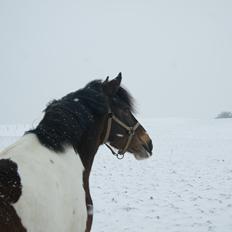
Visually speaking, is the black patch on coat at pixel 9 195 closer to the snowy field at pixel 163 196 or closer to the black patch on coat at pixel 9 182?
the black patch on coat at pixel 9 182

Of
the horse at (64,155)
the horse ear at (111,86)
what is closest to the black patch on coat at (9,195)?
the horse at (64,155)

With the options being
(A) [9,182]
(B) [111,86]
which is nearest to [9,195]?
(A) [9,182]

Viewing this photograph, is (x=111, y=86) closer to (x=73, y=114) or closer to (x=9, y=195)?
(x=73, y=114)

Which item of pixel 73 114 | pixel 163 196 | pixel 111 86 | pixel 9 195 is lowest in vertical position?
pixel 163 196

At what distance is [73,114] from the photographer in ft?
11.2

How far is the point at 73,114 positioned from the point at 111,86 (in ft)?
2.63

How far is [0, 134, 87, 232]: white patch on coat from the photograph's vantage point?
233cm

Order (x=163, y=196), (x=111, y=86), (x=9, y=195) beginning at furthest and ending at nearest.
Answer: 1. (x=163, y=196)
2. (x=111, y=86)
3. (x=9, y=195)

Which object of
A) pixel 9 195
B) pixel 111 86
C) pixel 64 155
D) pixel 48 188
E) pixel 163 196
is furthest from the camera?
pixel 163 196

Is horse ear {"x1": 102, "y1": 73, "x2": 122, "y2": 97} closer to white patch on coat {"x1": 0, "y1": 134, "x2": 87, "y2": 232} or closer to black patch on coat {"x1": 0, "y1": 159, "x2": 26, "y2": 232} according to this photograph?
white patch on coat {"x1": 0, "y1": 134, "x2": 87, "y2": 232}

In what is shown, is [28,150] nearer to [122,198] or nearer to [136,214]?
[136,214]

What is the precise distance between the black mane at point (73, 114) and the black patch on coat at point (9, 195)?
1.96 feet

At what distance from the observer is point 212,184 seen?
34.6 ft

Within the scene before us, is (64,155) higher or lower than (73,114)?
lower
